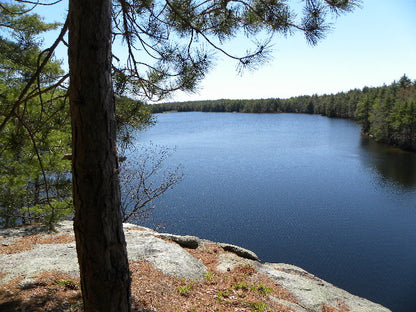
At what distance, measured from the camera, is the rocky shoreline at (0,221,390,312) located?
471cm

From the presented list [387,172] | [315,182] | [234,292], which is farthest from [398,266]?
[387,172]

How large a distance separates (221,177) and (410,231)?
1230 cm

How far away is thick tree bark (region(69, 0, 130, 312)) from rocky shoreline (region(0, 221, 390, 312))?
104 inches

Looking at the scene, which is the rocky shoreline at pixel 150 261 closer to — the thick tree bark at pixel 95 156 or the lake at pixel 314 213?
the thick tree bark at pixel 95 156

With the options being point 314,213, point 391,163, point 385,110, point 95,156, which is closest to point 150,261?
point 95,156

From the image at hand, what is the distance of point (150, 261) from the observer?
18.2ft

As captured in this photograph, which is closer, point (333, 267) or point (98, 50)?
point (98, 50)

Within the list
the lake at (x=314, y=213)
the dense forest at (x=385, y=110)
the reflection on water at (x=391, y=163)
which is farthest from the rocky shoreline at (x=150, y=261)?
the reflection on water at (x=391, y=163)

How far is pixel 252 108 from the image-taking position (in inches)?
4237

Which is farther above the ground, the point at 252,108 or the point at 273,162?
the point at 252,108

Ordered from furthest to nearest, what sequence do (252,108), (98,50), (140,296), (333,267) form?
1. (252,108)
2. (333,267)
3. (140,296)
4. (98,50)

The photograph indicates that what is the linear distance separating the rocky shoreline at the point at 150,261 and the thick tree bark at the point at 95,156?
2.63 meters

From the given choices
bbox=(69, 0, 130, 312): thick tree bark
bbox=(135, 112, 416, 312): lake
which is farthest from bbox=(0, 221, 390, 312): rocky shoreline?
bbox=(135, 112, 416, 312): lake

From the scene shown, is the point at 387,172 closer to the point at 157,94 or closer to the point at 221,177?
the point at 221,177
